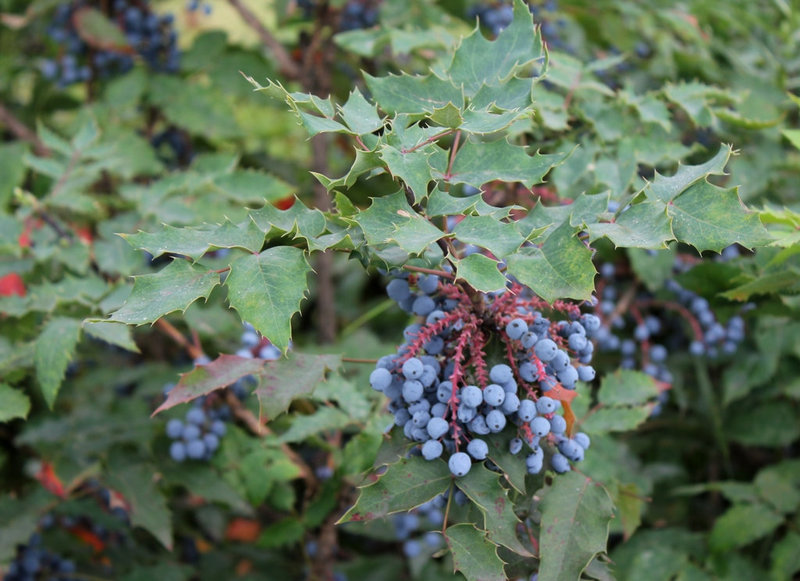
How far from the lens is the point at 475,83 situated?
121 cm

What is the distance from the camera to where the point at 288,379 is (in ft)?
3.73

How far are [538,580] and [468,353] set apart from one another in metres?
0.33

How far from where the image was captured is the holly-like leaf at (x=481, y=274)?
916mm

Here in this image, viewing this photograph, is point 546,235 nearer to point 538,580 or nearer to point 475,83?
point 475,83

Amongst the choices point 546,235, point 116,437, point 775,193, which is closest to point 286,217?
point 546,235

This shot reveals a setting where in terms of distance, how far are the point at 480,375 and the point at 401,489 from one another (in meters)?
0.19

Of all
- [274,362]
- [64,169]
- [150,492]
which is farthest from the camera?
[64,169]

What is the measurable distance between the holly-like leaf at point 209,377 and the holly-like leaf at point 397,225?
317mm

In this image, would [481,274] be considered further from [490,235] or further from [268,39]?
[268,39]

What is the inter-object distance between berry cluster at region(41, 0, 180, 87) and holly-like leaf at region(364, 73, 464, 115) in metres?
1.52

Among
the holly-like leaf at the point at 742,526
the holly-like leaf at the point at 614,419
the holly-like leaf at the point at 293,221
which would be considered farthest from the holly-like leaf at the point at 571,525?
the holly-like leaf at the point at 742,526

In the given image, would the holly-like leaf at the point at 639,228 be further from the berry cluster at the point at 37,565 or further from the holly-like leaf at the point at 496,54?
the berry cluster at the point at 37,565

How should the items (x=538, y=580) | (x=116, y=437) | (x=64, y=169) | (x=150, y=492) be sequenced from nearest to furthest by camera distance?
(x=538, y=580), (x=150, y=492), (x=116, y=437), (x=64, y=169)

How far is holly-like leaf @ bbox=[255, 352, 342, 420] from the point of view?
1090mm
